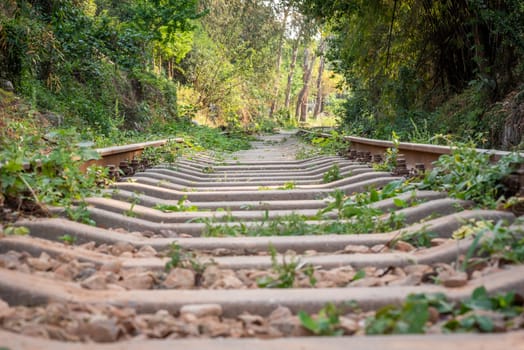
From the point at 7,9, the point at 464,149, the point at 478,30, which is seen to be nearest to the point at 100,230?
the point at 464,149

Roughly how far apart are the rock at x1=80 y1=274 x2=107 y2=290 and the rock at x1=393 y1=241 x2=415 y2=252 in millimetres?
1466

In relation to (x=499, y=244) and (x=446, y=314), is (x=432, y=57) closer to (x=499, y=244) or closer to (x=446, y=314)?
(x=499, y=244)

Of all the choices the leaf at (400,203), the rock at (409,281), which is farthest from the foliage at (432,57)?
the rock at (409,281)

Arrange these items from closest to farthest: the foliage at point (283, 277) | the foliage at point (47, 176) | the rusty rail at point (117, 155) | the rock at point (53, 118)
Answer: the foliage at point (283, 277) < the foliage at point (47, 176) < the rusty rail at point (117, 155) < the rock at point (53, 118)

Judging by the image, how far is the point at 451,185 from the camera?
3.71 metres

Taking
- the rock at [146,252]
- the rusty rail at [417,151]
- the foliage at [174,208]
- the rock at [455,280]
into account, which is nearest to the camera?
the rock at [455,280]

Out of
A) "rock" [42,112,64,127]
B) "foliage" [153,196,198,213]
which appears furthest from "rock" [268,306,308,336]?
"rock" [42,112,64,127]

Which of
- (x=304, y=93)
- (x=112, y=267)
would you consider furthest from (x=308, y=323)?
(x=304, y=93)

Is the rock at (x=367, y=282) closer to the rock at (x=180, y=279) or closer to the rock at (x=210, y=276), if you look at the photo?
the rock at (x=210, y=276)

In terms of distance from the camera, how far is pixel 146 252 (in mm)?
2750

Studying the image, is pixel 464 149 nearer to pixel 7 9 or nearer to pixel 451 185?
pixel 451 185

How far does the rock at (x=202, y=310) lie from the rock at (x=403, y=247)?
121cm

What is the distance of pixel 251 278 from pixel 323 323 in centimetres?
66

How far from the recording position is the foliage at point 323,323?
1705 mm
